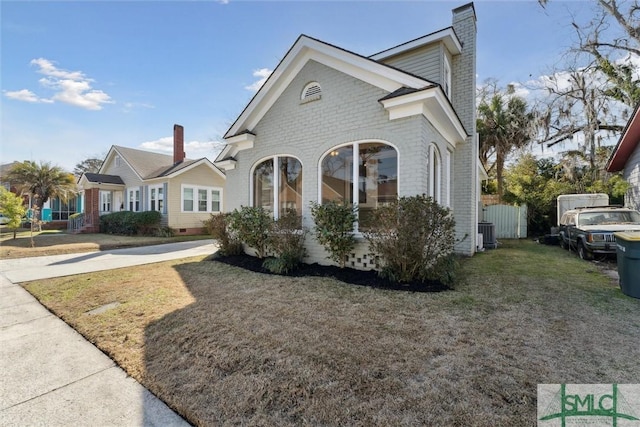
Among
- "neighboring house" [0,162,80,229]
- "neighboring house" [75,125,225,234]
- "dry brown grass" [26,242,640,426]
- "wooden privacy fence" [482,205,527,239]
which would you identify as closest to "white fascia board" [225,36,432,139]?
"dry brown grass" [26,242,640,426]

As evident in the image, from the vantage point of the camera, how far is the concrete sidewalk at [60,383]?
2.40 m

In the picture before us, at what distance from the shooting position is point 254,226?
8352mm

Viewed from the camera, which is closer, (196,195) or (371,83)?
(371,83)

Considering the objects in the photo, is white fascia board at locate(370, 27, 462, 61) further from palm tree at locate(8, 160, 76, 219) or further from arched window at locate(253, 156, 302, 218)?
palm tree at locate(8, 160, 76, 219)

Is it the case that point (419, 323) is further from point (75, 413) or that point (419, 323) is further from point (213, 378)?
point (75, 413)

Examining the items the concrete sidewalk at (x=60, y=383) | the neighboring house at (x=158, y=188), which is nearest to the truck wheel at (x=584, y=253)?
the concrete sidewalk at (x=60, y=383)

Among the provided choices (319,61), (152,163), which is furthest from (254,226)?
(152,163)

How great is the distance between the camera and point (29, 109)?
15648 millimetres

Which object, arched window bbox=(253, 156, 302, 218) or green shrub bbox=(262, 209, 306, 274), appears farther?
arched window bbox=(253, 156, 302, 218)

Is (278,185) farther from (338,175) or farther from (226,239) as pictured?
(226,239)

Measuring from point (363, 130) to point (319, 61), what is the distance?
96.8 inches

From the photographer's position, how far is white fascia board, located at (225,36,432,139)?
260 inches

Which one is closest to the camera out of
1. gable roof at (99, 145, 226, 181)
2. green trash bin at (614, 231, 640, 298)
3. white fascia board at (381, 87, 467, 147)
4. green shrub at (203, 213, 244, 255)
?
green trash bin at (614, 231, 640, 298)

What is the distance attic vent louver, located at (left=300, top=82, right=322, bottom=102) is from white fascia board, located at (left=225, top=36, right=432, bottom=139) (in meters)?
0.57
